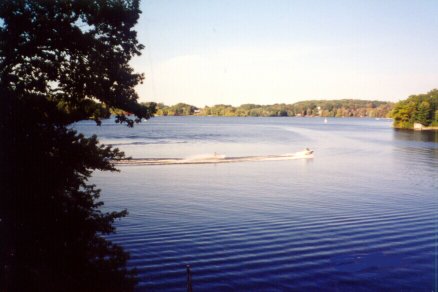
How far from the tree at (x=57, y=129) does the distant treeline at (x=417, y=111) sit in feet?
605

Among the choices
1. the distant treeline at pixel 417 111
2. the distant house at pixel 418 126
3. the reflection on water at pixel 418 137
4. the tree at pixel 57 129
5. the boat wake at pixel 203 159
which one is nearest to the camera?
the tree at pixel 57 129

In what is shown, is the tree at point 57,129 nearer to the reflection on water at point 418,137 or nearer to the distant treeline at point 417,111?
the reflection on water at point 418,137

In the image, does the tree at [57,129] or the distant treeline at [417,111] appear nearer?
the tree at [57,129]

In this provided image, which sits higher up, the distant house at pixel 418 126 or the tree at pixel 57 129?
the tree at pixel 57 129

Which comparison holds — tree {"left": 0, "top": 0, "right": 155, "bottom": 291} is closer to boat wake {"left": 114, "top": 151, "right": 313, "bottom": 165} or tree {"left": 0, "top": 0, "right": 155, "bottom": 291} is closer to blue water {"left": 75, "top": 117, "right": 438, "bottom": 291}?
blue water {"left": 75, "top": 117, "right": 438, "bottom": 291}

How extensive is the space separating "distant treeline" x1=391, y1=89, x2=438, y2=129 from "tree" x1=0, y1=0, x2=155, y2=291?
605 feet

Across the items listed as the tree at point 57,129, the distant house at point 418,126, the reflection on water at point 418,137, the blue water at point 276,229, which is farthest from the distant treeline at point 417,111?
the tree at point 57,129

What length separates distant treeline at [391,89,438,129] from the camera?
564 ft

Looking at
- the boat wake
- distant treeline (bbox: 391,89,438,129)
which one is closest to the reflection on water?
distant treeline (bbox: 391,89,438,129)

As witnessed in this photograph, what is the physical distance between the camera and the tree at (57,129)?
31.2 feet

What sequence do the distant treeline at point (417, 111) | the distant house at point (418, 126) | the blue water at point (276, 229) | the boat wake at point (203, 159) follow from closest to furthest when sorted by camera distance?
→ the blue water at point (276, 229)
the boat wake at point (203, 159)
the distant treeline at point (417, 111)
the distant house at point (418, 126)

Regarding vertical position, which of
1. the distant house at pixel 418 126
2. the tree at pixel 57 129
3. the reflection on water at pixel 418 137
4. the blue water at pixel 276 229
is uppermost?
the tree at pixel 57 129

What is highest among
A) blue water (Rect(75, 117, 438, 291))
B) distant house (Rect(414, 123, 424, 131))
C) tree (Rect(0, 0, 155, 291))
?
tree (Rect(0, 0, 155, 291))

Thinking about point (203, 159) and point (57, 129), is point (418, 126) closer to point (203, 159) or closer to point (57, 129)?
point (203, 159)
